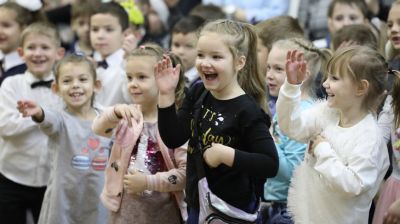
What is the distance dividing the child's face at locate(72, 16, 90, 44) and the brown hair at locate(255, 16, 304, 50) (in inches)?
86.7

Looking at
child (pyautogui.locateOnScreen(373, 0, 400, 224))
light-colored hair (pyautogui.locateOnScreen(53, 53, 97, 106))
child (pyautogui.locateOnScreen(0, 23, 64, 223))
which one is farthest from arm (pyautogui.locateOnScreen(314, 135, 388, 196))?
child (pyautogui.locateOnScreen(0, 23, 64, 223))

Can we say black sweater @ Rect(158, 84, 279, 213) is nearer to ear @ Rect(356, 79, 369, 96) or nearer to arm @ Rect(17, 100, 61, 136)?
ear @ Rect(356, 79, 369, 96)

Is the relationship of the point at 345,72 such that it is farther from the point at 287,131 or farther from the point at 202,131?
the point at 202,131

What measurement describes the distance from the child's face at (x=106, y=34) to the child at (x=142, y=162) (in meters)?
1.70

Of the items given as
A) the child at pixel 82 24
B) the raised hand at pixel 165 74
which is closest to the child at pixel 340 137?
the raised hand at pixel 165 74

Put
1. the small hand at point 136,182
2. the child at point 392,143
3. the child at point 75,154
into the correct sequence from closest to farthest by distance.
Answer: the child at point 392,143 → the small hand at point 136,182 → the child at point 75,154

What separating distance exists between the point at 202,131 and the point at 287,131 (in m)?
0.41

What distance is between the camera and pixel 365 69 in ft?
10.7

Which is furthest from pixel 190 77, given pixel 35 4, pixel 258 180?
pixel 258 180

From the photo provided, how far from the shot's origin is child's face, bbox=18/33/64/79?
4.80 m

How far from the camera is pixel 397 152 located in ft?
11.2

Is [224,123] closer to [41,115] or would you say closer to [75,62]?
[41,115]

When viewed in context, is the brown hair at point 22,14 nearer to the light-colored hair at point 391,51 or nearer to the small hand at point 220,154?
the light-colored hair at point 391,51

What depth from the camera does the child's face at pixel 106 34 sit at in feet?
18.1
